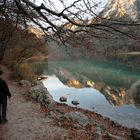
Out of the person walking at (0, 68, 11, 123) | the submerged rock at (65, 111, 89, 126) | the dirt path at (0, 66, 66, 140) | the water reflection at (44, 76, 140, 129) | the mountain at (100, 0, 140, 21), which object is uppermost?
the mountain at (100, 0, 140, 21)

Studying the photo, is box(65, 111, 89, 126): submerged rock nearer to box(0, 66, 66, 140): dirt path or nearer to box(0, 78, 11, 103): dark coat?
box(0, 66, 66, 140): dirt path

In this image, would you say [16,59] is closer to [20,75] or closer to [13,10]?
[20,75]

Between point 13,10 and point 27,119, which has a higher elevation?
point 13,10

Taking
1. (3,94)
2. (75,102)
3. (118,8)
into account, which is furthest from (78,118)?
(75,102)

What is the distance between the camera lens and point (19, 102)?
1867 cm

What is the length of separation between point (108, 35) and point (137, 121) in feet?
50.9

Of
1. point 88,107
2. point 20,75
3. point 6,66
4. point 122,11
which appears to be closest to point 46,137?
point 122,11

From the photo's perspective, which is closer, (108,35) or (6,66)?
(108,35)

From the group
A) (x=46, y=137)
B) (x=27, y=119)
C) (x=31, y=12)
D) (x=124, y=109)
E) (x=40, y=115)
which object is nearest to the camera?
(x=31, y=12)

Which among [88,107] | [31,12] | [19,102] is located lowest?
[88,107]

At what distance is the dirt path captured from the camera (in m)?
11.8

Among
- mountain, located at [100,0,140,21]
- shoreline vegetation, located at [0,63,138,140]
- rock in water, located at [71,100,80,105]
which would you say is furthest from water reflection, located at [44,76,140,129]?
mountain, located at [100,0,140,21]

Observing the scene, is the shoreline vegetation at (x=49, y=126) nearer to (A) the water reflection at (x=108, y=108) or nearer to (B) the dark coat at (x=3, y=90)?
(B) the dark coat at (x=3, y=90)

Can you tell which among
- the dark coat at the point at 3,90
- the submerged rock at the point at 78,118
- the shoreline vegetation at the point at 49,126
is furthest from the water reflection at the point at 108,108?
the dark coat at the point at 3,90
